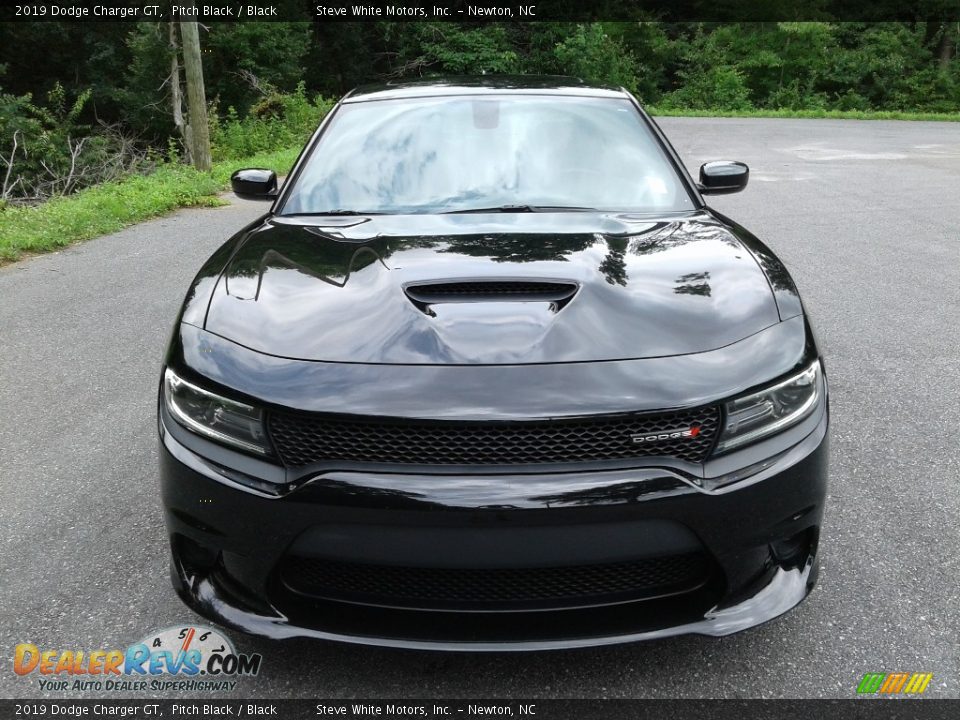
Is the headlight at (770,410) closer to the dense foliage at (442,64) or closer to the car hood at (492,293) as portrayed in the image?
the car hood at (492,293)

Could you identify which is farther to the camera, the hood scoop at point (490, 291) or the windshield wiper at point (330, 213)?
the windshield wiper at point (330, 213)

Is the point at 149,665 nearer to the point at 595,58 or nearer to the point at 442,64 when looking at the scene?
the point at 595,58

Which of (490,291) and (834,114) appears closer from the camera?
(490,291)

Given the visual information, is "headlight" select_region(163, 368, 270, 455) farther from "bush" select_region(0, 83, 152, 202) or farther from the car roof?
"bush" select_region(0, 83, 152, 202)

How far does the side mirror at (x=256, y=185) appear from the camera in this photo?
3.59 meters

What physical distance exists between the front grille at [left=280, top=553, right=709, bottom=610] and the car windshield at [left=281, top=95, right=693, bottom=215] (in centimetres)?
141

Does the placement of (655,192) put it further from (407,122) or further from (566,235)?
(407,122)

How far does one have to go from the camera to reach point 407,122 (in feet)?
11.2

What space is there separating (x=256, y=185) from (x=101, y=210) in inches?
274

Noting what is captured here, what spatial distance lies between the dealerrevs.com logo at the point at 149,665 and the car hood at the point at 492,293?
858 mm

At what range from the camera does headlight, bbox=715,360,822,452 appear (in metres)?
1.87

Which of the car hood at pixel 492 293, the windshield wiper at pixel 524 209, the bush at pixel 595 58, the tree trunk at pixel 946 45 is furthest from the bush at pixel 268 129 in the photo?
the tree trunk at pixel 946 45

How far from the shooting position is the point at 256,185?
11.8ft

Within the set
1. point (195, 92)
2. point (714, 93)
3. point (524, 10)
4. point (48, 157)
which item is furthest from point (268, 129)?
point (524, 10)
